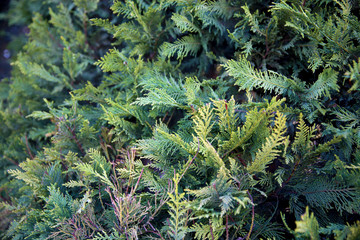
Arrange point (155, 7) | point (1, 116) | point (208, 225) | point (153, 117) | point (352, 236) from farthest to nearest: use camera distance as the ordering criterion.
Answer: point (1, 116)
point (155, 7)
point (153, 117)
point (208, 225)
point (352, 236)

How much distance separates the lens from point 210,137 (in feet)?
4.93

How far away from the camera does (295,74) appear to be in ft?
5.56

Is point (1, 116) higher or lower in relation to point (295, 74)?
higher

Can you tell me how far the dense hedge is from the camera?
1326mm

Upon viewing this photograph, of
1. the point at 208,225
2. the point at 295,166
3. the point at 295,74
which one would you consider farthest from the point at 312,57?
the point at 208,225

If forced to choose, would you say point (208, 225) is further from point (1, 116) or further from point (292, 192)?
point (1, 116)

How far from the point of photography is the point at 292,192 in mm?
1469

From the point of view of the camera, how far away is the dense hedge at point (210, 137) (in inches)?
52.2

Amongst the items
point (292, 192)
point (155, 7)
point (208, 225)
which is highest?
point (155, 7)

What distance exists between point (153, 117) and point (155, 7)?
0.88 meters

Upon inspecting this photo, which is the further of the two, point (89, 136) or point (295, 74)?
point (89, 136)

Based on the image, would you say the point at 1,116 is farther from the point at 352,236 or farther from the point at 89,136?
the point at 352,236

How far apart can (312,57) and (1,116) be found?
2.76 metres

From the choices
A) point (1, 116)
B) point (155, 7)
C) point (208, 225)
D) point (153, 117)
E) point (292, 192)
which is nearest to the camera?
point (208, 225)
